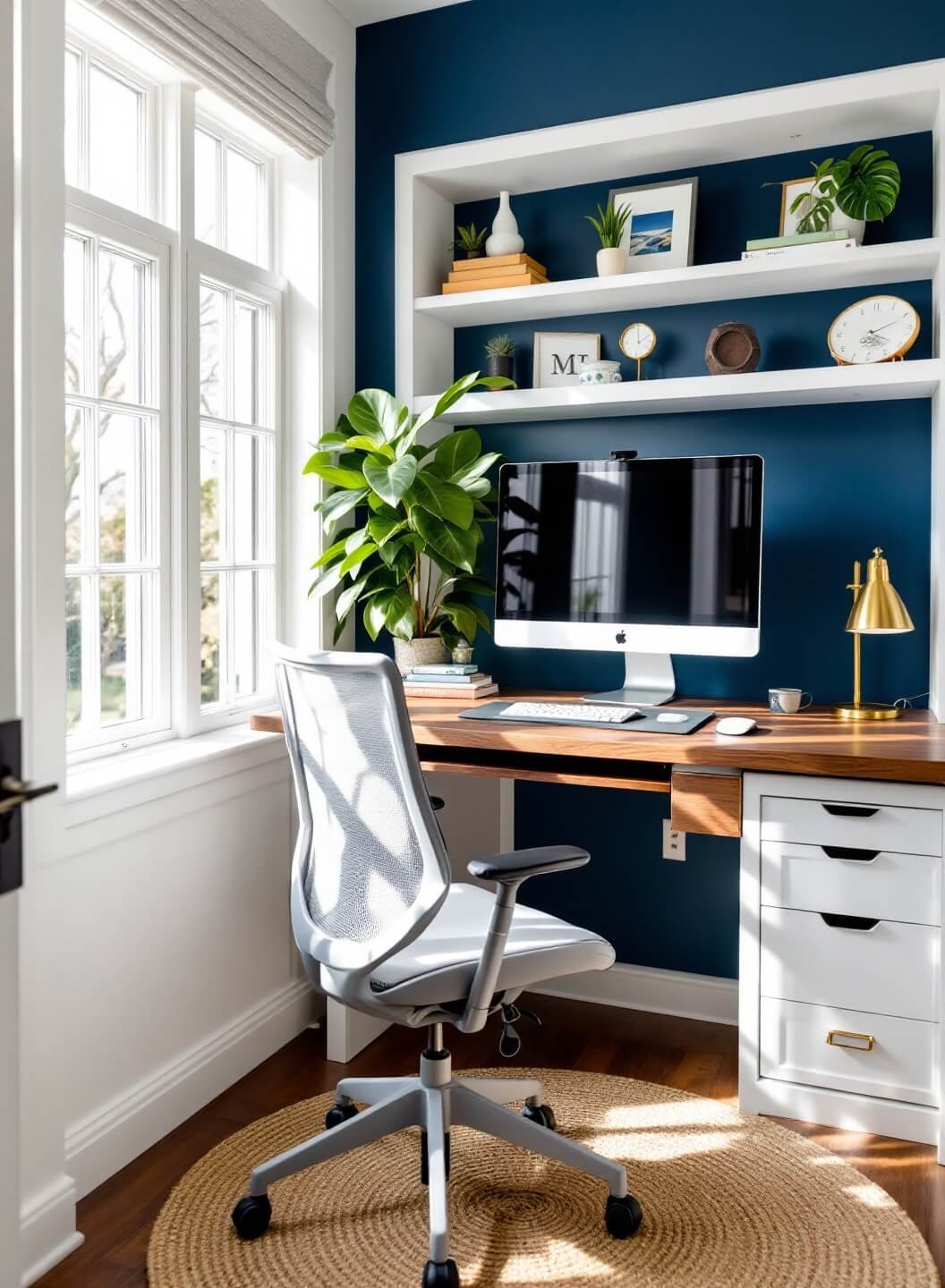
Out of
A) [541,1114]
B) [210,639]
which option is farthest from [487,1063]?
[210,639]

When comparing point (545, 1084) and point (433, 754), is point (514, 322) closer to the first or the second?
point (433, 754)

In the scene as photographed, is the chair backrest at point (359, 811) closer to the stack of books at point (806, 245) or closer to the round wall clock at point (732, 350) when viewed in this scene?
the round wall clock at point (732, 350)

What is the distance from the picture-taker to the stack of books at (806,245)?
2.43 metres

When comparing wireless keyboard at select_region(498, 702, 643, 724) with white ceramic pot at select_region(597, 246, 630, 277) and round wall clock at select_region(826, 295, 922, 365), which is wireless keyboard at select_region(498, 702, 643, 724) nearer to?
round wall clock at select_region(826, 295, 922, 365)

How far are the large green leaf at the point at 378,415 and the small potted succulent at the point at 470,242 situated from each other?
506 millimetres

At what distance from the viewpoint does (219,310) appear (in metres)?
2.63

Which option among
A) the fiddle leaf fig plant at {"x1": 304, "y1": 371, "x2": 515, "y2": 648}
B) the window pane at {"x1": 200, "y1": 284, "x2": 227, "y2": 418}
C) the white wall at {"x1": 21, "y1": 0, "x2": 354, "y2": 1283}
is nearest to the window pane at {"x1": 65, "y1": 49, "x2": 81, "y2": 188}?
the white wall at {"x1": 21, "y1": 0, "x2": 354, "y2": 1283}

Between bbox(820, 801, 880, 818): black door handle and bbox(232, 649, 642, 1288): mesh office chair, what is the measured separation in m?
0.57

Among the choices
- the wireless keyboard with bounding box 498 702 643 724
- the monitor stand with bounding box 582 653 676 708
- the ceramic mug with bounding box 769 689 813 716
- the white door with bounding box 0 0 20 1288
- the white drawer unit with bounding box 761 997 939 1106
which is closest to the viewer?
the white door with bounding box 0 0 20 1288

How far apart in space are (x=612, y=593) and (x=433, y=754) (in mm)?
632

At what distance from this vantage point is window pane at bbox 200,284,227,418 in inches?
101

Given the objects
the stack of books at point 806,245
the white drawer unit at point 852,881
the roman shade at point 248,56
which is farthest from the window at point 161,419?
the white drawer unit at point 852,881

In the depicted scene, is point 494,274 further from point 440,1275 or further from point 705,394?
point 440,1275

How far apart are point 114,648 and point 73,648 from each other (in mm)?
120
